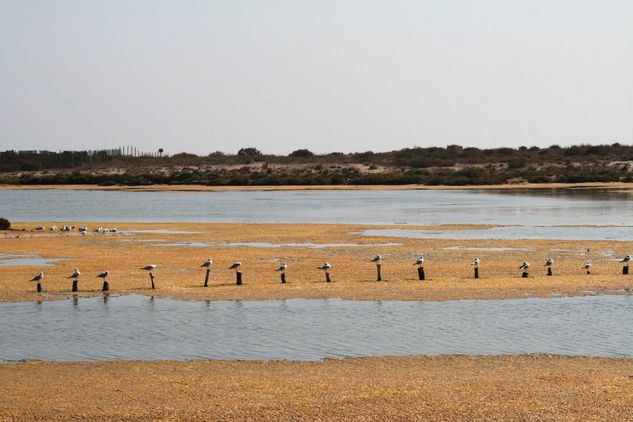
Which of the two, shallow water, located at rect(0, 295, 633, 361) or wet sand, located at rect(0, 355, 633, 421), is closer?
wet sand, located at rect(0, 355, 633, 421)

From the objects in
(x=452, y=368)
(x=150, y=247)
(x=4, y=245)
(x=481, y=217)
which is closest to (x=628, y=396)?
(x=452, y=368)

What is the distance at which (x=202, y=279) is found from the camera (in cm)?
2816

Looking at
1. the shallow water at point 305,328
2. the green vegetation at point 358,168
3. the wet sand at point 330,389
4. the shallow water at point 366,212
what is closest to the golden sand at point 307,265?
the shallow water at point 305,328

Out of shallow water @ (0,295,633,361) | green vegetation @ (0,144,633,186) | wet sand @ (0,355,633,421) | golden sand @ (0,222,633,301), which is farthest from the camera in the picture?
green vegetation @ (0,144,633,186)

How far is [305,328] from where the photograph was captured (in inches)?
813

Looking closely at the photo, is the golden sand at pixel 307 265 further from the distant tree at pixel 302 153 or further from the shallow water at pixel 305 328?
the distant tree at pixel 302 153

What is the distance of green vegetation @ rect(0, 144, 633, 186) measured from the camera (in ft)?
438

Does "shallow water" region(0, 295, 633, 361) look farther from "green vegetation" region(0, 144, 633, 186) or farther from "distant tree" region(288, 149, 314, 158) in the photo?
"distant tree" region(288, 149, 314, 158)

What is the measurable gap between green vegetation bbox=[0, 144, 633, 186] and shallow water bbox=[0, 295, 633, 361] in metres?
104

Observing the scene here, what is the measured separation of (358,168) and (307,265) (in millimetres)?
124872

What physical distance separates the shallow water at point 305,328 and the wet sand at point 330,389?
1009mm

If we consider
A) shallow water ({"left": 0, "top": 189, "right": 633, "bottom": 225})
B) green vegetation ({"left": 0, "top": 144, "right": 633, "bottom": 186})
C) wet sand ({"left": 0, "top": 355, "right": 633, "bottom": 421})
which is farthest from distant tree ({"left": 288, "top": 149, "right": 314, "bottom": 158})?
wet sand ({"left": 0, "top": 355, "right": 633, "bottom": 421})

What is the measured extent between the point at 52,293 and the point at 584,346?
15.3 metres

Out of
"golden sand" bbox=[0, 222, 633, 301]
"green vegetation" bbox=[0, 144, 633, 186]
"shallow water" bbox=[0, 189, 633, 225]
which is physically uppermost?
"green vegetation" bbox=[0, 144, 633, 186]
